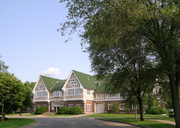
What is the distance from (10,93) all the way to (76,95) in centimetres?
2207

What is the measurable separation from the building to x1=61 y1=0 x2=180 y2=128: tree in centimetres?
3255

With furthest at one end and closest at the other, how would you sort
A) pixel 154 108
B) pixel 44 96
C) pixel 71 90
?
pixel 44 96 < pixel 71 90 < pixel 154 108

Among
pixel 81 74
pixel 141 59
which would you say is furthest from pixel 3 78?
pixel 81 74

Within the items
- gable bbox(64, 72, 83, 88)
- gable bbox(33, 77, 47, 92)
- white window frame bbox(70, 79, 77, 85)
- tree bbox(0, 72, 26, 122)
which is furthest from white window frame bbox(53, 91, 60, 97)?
tree bbox(0, 72, 26, 122)

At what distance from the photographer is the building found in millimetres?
48469

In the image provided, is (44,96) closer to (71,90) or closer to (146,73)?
(71,90)

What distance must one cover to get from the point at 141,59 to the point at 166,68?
14.5 ft

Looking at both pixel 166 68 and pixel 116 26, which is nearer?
pixel 116 26

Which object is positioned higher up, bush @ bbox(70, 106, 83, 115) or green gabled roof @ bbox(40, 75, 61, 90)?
green gabled roof @ bbox(40, 75, 61, 90)

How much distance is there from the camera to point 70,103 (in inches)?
1969

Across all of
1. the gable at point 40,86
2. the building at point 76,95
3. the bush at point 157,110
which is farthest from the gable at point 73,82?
the bush at point 157,110

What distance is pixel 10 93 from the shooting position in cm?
2845

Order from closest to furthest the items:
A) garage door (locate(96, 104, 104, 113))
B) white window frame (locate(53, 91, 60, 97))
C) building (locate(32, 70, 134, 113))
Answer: building (locate(32, 70, 134, 113)) → garage door (locate(96, 104, 104, 113)) → white window frame (locate(53, 91, 60, 97))

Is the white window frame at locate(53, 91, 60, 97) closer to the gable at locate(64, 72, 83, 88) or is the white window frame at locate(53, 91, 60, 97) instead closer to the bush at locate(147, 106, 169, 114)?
the gable at locate(64, 72, 83, 88)
